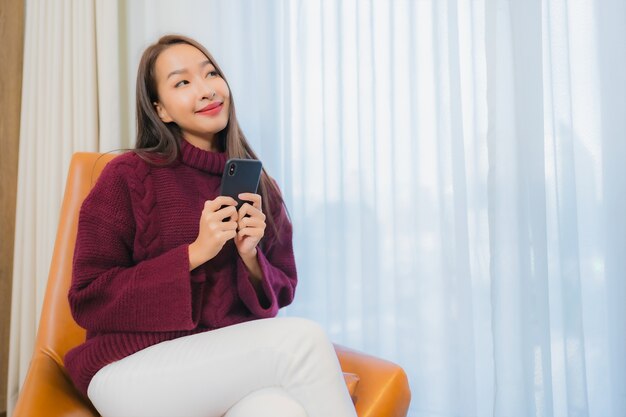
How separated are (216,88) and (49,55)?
38.5 inches

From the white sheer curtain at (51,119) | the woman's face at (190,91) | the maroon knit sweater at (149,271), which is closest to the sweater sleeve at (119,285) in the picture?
the maroon knit sweater at (149,271)

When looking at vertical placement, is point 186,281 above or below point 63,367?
above

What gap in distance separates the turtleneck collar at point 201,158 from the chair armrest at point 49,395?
1.65ft

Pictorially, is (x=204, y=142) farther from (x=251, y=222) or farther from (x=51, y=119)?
(x=51, y=119)

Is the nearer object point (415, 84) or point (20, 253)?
point (415, 84)

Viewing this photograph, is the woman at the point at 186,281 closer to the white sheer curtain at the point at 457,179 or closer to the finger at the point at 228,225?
the finger at the point at 228,225

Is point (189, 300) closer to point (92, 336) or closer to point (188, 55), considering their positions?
point (92, 336)

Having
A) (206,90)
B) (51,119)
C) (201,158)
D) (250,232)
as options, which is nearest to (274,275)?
(250,232)

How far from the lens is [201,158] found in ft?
3.92

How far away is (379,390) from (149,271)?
1.59ft

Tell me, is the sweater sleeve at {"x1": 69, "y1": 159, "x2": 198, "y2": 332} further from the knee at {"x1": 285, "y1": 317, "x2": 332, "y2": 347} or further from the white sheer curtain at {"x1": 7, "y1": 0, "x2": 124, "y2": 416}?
the white sheer curtain at {"x1": 7, "y1": 0, "x2": 124, "y2": 416}

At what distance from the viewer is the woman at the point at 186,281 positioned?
888mm

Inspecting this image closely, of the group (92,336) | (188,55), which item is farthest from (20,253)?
(188,55)

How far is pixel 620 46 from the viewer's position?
1.23 metres
